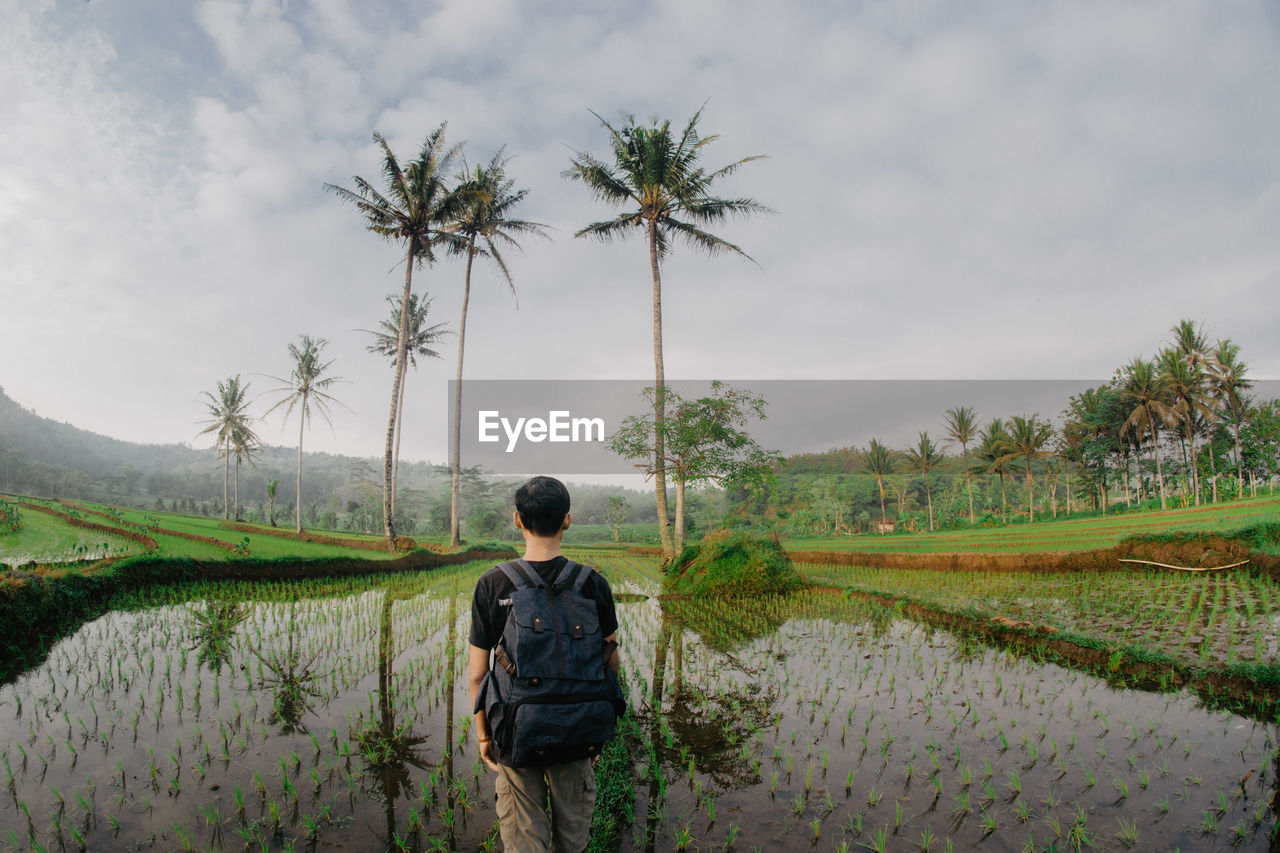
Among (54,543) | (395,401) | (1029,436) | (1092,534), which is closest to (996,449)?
(1029,436)

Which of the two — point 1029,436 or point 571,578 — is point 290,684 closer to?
point 571,578

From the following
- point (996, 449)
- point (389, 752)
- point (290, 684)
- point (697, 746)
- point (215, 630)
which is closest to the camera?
point (389, 752)

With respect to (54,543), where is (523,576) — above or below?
above

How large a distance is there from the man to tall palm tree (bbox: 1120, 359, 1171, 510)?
4245 cm

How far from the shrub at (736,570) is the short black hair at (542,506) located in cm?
1178

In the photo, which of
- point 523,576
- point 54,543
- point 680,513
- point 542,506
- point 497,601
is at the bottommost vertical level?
point 54,543

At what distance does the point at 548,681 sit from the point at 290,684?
5.87 meters

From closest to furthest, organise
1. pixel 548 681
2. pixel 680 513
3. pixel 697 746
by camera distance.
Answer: pixel 548 681 < pixel 697 746 < pixel 680 513

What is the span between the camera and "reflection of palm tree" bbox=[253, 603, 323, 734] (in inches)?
210

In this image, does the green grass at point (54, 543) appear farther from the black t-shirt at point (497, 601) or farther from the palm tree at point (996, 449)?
the palm tree at point (996, 449)

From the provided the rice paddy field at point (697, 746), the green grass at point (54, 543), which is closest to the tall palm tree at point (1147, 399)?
the rice paddy field at point (697, 746)

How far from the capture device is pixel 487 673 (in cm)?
244

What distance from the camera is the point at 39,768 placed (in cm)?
426

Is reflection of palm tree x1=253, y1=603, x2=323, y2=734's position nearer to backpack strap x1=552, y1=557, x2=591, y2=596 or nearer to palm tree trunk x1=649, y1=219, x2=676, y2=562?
backpack strap x1=552, y1=557, x2=591, y2=596
